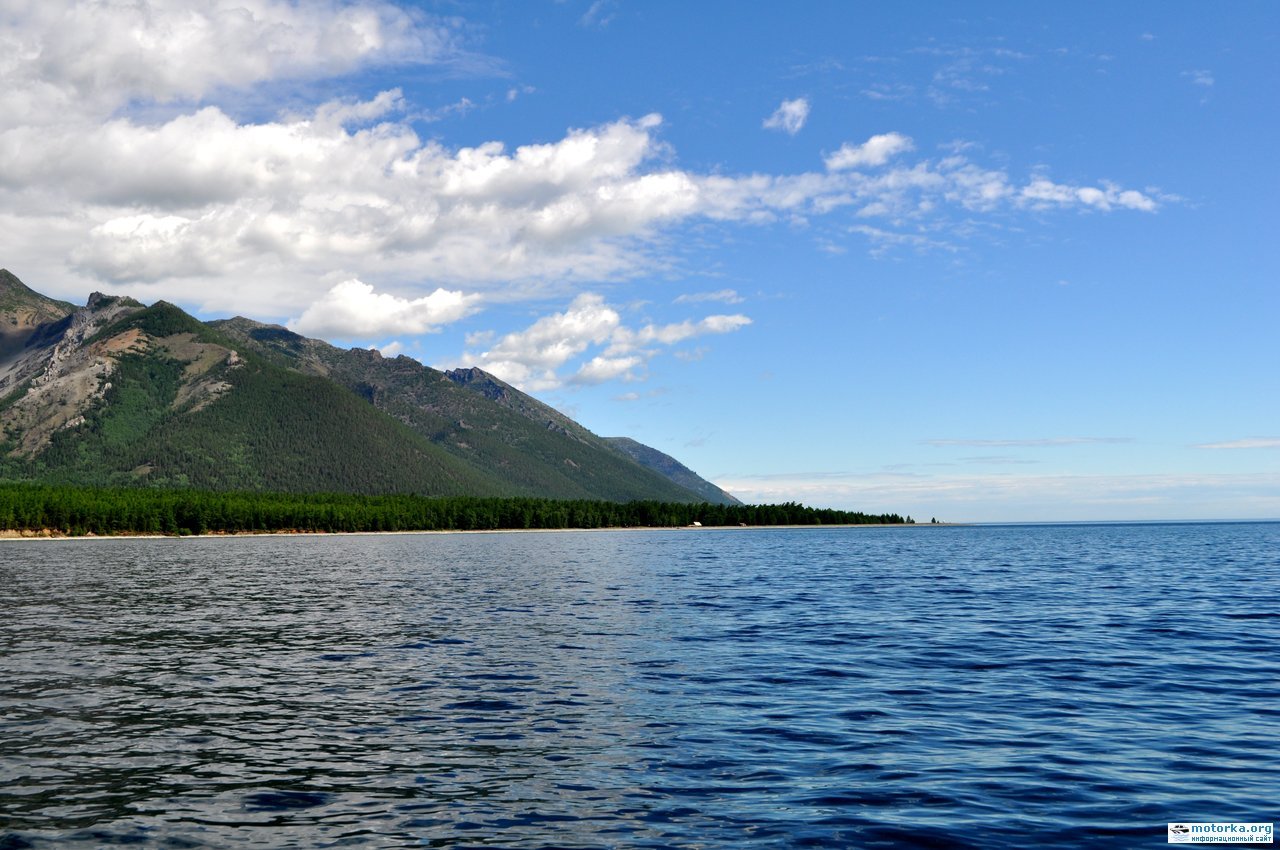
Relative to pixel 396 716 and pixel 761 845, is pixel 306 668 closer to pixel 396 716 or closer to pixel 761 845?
pixel 396 716

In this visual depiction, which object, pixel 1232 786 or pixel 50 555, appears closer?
pixel 1232 786

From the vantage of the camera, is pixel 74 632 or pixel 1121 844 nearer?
pixel 1121 844

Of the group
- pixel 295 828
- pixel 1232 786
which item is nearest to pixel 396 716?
pixel 295 828

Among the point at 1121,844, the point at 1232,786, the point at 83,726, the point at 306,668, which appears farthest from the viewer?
the point at 306,668

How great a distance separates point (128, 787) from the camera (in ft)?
75.0

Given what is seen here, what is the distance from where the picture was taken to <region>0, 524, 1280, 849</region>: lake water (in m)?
20.3

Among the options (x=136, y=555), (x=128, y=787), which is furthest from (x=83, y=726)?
(x=136, y=555)

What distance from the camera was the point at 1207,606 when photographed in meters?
71.8

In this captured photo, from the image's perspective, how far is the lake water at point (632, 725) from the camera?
798 inches

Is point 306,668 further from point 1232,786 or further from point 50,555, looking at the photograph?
point 50,555

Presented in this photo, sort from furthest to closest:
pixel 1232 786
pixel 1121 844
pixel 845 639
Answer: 1. pixel 845 639
2. pixel 1232 786
3. pixel 1121 844

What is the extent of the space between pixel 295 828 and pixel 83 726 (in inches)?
560

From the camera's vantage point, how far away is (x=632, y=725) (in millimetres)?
29625

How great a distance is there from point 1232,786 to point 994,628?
35.1 m
